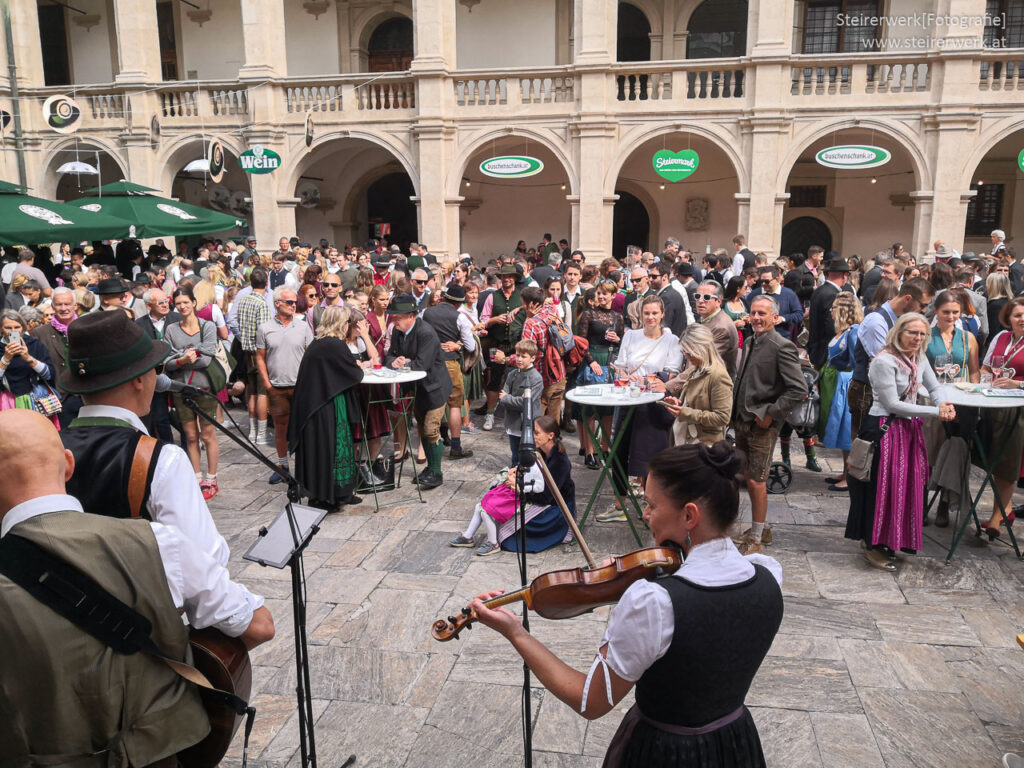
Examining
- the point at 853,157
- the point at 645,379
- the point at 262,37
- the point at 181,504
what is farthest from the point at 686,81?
the point at 181,504

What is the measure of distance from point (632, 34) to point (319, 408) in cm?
1717

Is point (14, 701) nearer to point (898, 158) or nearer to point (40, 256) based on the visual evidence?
point (40, 256)

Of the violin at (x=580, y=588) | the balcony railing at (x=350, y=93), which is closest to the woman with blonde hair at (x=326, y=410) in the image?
the violin at (x=580, y=588)

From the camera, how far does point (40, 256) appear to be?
13.7 meters

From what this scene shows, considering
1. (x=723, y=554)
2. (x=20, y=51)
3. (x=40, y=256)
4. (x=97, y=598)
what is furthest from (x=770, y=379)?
(x=20, y=51)

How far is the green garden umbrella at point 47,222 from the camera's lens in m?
8.95

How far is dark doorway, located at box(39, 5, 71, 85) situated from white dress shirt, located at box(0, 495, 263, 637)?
81.0ft

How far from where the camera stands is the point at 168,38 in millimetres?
21656

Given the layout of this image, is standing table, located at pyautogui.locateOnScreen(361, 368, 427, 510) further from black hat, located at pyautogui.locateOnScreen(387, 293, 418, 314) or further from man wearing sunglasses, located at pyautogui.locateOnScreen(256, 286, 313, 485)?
man wearing sunglasses, located at pyautogui.locateOnScreen(256, 286, 313, 485)

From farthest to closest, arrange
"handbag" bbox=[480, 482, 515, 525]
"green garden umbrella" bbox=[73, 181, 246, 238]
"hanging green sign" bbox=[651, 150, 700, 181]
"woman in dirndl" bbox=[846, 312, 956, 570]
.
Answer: "hanging green sign" bbox=[651, 150, 700, 181], "green garden umbrella" bbox=[73, 181, 246, 238], "handbag" bbox=[480, 482, 515, 525], "woman in dirndl" bbox=[846, 312, 956, 570]

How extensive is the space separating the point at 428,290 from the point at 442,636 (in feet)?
24.0

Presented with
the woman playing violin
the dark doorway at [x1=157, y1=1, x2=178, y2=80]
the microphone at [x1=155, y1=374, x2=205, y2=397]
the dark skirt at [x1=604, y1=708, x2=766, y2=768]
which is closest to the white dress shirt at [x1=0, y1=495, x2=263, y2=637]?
the microphone at [x1=155, y1=374, x2=205, y2=397]

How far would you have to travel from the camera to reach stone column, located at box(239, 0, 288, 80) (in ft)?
56.2

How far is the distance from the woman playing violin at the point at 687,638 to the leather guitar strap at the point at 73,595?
897 mm
